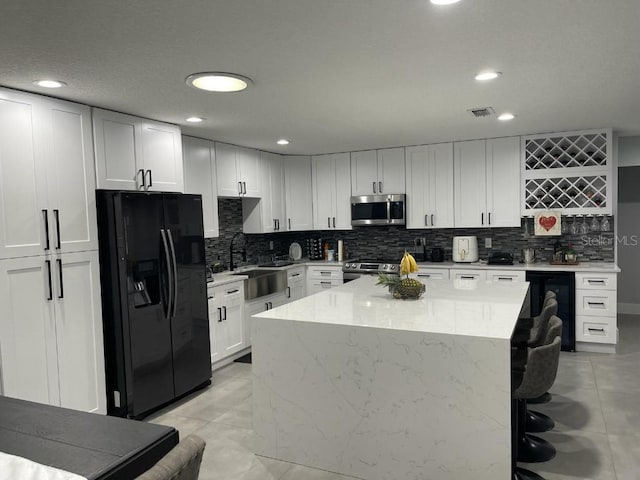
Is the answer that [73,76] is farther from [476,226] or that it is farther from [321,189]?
[476,226]

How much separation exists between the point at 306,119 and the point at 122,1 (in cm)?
230

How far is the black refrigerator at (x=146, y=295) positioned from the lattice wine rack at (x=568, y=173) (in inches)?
145

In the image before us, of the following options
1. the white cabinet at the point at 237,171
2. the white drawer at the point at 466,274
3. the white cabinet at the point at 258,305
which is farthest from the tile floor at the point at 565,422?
the white cabinet at the point at 237,171

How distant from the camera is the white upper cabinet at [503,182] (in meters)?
5.21

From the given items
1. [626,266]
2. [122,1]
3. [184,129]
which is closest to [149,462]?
[122,1]

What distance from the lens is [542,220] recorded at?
515cm

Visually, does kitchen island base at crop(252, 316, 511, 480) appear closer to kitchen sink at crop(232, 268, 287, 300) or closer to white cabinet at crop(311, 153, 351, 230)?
kitchen sink at crop(232, 268, 287, 300)

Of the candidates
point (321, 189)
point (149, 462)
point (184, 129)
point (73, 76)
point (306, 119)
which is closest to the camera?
point (149, 462)

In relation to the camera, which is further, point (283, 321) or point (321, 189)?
point (321, 189)

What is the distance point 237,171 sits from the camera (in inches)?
208

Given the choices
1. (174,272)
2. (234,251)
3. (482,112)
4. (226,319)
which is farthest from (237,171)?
(482,112)

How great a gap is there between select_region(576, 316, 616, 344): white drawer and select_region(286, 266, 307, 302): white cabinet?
313cm

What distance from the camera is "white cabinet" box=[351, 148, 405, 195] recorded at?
19.1 ft

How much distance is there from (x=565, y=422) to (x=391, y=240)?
3385 millimetres
